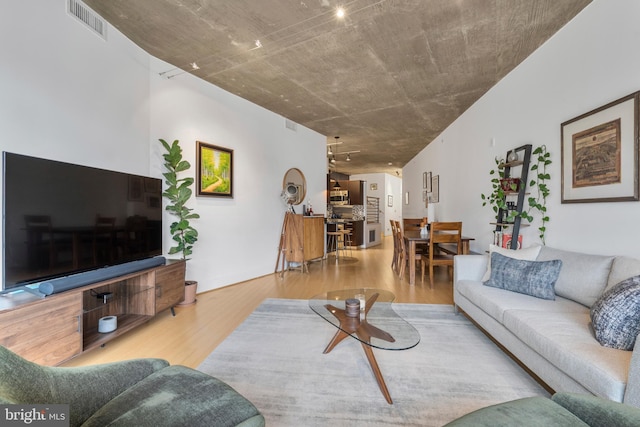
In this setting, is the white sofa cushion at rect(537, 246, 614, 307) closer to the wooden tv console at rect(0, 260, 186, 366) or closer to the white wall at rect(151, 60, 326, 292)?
the wooden tv console at rect(0, 260, 186, 366)

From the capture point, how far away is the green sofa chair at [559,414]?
0.92 m

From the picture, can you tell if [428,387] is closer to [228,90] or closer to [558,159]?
[558,159]

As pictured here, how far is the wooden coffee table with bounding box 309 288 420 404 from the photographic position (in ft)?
5.55

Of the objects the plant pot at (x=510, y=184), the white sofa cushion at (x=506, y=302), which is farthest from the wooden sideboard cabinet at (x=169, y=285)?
the plant pot at (x=510, y=184)

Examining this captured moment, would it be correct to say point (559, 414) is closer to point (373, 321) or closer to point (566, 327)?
point (566, 327)

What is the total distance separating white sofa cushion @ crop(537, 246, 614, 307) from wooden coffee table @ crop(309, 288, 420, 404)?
1.33m

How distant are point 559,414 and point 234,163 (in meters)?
4.30

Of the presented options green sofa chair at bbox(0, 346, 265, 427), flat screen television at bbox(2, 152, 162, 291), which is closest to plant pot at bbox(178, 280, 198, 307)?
flat screen television at bbox(2, 152, 162, 291)

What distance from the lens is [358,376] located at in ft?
6.18

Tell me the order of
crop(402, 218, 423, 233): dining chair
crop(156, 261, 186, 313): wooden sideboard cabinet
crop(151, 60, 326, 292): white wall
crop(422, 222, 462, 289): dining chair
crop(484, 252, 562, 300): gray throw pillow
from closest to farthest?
crop(484, 252, 562, 300): gray throw pillow < crop(156, 261, 186, 313): wooden sideboard cabinet < crop(151, 60, 326, 292): white wall < crop(422, 222, 462, 289): dining chair < crop(402, 218, 423, 233): dining chair

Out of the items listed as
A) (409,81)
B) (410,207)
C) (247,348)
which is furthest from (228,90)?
(410,207)

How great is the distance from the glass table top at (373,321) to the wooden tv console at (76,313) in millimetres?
1614

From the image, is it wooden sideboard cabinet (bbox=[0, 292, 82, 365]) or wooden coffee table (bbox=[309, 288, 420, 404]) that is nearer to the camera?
wooden sideboard cabinet (bbox=[0, 292, 82, 365])
